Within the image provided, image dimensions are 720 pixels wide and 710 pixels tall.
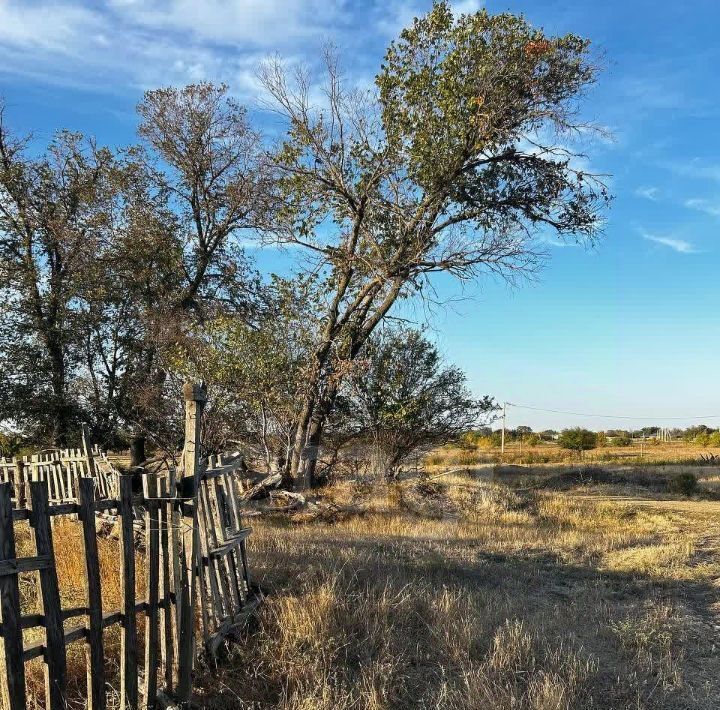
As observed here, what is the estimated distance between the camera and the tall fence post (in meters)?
4.39

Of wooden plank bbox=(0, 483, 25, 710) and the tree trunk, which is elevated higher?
the tree trunk

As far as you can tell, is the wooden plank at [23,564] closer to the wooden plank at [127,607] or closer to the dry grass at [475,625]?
the wooden plank at [127,607]

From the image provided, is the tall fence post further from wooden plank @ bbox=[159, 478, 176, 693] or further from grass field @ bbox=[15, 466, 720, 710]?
grass field @ bbox=[15, 466, 720, 710]

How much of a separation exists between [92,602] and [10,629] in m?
0.59

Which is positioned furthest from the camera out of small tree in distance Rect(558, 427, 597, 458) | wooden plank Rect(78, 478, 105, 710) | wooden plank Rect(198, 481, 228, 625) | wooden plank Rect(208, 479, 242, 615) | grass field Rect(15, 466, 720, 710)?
small tree in distance Rect(558, 427, 597, 458)

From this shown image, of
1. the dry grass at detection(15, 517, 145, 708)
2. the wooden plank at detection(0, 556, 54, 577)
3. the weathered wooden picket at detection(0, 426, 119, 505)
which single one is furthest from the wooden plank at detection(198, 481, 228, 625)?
the weathered wooden picket at detection(0, 426, 119, 505)

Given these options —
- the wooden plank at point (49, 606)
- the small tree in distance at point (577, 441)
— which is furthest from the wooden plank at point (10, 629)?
the small tree in distance at point (577, 441)

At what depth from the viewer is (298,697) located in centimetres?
440

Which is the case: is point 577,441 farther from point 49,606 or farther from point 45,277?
point 49,606

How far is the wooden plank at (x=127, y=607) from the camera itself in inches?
155

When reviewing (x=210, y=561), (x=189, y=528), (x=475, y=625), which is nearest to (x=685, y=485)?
(x=475, y=625)

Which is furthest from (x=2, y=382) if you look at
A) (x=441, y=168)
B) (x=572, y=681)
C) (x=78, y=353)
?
(x=572, y=681)

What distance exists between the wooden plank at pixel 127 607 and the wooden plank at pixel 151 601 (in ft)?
0.55

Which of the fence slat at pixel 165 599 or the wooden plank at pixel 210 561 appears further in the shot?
the wooden plank at pixel 210 561
